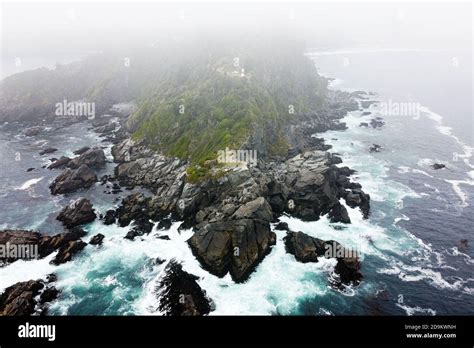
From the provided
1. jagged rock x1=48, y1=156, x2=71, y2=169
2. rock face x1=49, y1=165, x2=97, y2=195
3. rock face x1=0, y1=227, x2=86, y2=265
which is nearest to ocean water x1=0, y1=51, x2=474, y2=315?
rock face x1=0, y1=227, x2=86, y2=265

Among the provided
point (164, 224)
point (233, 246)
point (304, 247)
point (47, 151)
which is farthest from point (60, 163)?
point (304, 247)

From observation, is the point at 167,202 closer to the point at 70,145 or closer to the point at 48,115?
the point at 70,145

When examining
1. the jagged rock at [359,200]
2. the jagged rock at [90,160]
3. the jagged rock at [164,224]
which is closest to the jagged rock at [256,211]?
the jagged rock at [164,224]

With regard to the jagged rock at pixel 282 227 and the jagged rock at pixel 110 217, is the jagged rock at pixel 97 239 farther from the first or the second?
the jagged rock at pixel 282 227
